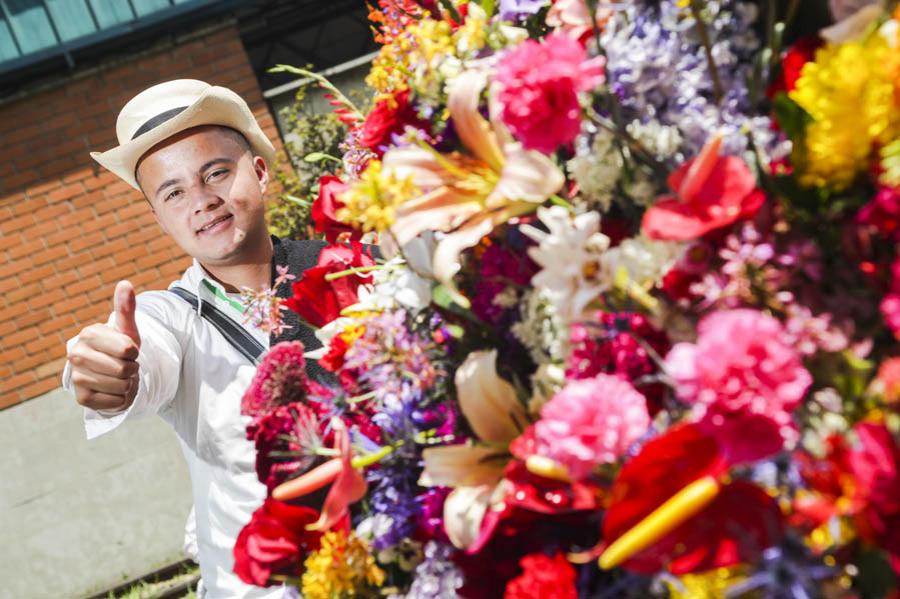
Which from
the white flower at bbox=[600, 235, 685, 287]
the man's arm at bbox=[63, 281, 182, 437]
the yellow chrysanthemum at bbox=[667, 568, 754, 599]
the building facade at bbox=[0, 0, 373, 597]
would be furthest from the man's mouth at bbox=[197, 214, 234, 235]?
the building facade at bbox=[0, 0, 373, 597]

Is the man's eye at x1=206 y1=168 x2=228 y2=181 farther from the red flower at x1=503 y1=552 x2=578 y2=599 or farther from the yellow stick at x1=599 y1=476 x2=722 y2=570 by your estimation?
the yellow stick at x1=599 y1=476 x2=722 y2=570

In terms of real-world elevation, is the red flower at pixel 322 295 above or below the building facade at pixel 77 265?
above

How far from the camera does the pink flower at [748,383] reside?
48cm

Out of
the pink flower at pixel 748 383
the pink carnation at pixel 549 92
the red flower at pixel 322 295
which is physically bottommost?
the red flower at pixel 322 295

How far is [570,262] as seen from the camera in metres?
0.60

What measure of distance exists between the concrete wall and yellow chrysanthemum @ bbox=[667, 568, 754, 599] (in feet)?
16.8

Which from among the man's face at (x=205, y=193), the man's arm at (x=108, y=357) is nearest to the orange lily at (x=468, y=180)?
the man's arm at (x=108, y=357)

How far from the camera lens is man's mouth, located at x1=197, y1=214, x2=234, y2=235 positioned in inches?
68.0

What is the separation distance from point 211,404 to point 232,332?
0.53ft

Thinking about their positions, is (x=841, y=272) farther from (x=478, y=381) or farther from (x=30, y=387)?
(x=30, y=387)

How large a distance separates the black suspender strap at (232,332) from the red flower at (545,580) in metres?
1.31

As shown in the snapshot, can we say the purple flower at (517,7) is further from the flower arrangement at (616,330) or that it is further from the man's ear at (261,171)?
the man's ear at (261,171)

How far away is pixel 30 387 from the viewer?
17.0ft

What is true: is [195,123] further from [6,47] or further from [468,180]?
[6,47]
